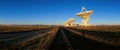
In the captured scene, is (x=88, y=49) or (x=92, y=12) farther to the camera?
(x=92, y=12)

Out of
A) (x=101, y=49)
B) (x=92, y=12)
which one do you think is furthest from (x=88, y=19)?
(x=101, y=49)

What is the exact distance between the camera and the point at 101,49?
1390 cm

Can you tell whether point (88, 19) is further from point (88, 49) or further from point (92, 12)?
point (88, 49)

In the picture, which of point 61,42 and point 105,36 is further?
point 105,36

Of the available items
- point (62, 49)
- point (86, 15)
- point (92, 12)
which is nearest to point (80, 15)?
point (86, 15)

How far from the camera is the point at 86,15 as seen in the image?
87562 millimetres

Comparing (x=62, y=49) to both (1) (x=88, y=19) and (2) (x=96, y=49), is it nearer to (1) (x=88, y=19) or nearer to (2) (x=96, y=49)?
(2) (x=96, y=49)

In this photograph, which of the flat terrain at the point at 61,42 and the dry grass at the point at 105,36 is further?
the dry grass at the point at 105,36

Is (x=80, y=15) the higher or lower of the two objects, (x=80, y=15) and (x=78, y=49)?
the higher

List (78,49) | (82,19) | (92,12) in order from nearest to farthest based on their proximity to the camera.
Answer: (78,49), (92,12), (82,19)

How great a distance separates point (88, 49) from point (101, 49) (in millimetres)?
941

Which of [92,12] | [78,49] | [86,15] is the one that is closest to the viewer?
[78,49]

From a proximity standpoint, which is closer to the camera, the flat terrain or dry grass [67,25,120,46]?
the flat terrain

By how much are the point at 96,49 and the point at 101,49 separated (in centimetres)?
36
